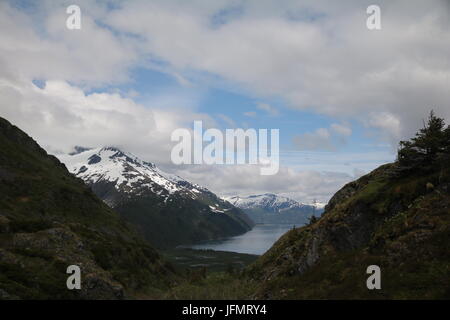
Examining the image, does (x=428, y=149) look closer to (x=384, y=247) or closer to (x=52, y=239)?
(x=384, y=247)

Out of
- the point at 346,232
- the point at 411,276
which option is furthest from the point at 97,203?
the point at 411,276

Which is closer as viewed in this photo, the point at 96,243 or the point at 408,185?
the point at 408,185

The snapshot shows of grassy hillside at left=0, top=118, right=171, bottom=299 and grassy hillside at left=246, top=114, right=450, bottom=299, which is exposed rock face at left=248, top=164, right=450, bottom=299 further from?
grassy hillside at left=0, top=118, right=171, bottom=299

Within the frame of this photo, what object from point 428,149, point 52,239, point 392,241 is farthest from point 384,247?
point 52,239

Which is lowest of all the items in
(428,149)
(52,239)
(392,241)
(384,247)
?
(52,239)

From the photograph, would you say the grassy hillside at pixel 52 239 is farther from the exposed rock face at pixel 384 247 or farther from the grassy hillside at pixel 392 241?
the exposed rock face at pixel 384 247
